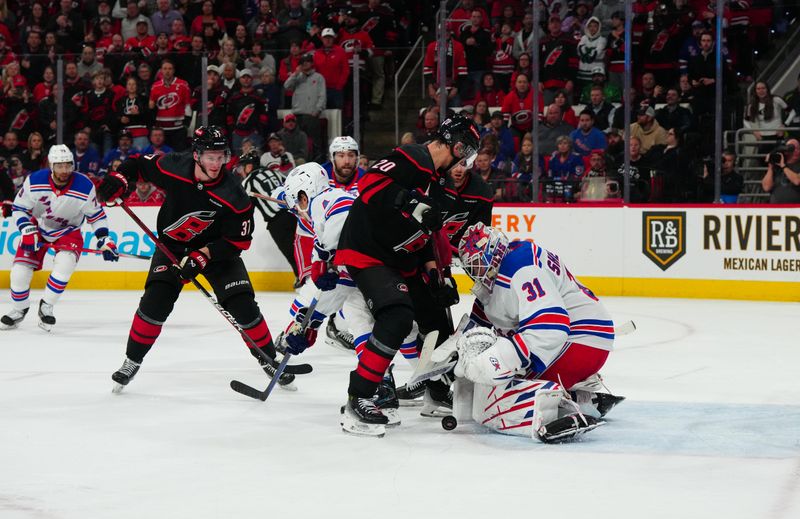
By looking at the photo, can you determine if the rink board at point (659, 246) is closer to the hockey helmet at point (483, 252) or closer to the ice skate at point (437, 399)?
the ice skate at point (437, 399)

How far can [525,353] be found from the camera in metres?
4.00

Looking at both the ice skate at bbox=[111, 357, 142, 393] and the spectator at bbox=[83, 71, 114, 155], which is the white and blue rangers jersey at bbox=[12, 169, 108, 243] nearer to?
the spectator at bbox=[83, 71, 114, 155]

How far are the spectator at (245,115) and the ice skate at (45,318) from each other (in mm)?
3060

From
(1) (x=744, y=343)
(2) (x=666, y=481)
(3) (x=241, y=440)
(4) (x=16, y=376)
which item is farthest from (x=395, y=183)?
(1) (x=744, y=343)

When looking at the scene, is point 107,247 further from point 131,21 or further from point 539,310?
point 131,21

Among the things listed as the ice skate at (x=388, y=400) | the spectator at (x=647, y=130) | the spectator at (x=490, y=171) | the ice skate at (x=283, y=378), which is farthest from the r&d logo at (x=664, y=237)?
the ice skate at (x=388, y=400)

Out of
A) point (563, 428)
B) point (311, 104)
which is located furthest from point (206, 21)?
point (563, 428)

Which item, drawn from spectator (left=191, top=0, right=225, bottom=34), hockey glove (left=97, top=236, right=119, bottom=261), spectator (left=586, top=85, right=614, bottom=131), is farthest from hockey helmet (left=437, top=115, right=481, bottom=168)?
spectator (left=191, top=0, right=225, bottom=34)

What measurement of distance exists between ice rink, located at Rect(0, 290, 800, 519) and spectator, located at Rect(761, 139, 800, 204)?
10.2 ft

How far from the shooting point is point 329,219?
16.8 feet

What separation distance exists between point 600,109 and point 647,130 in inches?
18.2

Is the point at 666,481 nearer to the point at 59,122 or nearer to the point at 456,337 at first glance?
the point at 456,337

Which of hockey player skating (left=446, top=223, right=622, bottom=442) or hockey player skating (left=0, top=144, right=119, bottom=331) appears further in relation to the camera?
hockey player skating (left=0, top=144, right=119, bottom=331)

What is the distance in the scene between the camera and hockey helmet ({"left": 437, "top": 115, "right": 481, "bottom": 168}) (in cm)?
415
